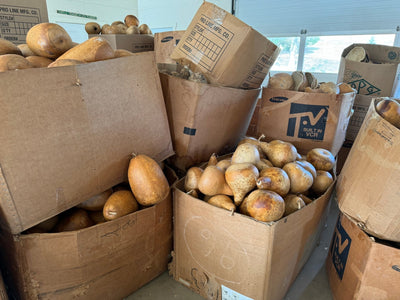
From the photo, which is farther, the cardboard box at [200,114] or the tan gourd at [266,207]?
the cardboard box at [200,114]

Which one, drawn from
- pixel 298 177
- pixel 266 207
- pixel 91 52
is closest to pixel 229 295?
pixel 266 207

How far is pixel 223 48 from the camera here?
1302 mm

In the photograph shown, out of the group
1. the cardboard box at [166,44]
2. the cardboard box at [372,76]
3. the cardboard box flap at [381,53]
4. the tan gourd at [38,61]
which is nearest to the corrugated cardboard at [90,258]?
the tan gourd at [38,61]

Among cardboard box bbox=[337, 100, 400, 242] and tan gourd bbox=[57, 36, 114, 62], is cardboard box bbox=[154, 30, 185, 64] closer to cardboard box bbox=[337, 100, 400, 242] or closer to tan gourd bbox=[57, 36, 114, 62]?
tan gourd bbox=[57, 36, 114, 62]

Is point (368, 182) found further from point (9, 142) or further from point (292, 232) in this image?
point (9, 142)

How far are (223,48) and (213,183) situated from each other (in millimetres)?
652

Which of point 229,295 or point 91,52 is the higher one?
point 91,52

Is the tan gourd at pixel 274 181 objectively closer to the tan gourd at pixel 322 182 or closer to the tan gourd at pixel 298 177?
the tan gourd at pixel 298 177

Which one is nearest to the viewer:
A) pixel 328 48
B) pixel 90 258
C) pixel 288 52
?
pixel 90 258

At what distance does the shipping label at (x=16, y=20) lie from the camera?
1.45m

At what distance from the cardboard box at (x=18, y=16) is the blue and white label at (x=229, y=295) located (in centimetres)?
172

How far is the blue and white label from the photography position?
117 centimetres

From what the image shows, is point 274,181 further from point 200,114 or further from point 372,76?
point 372,76

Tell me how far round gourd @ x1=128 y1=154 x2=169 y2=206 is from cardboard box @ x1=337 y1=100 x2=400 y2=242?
31.5 inches
